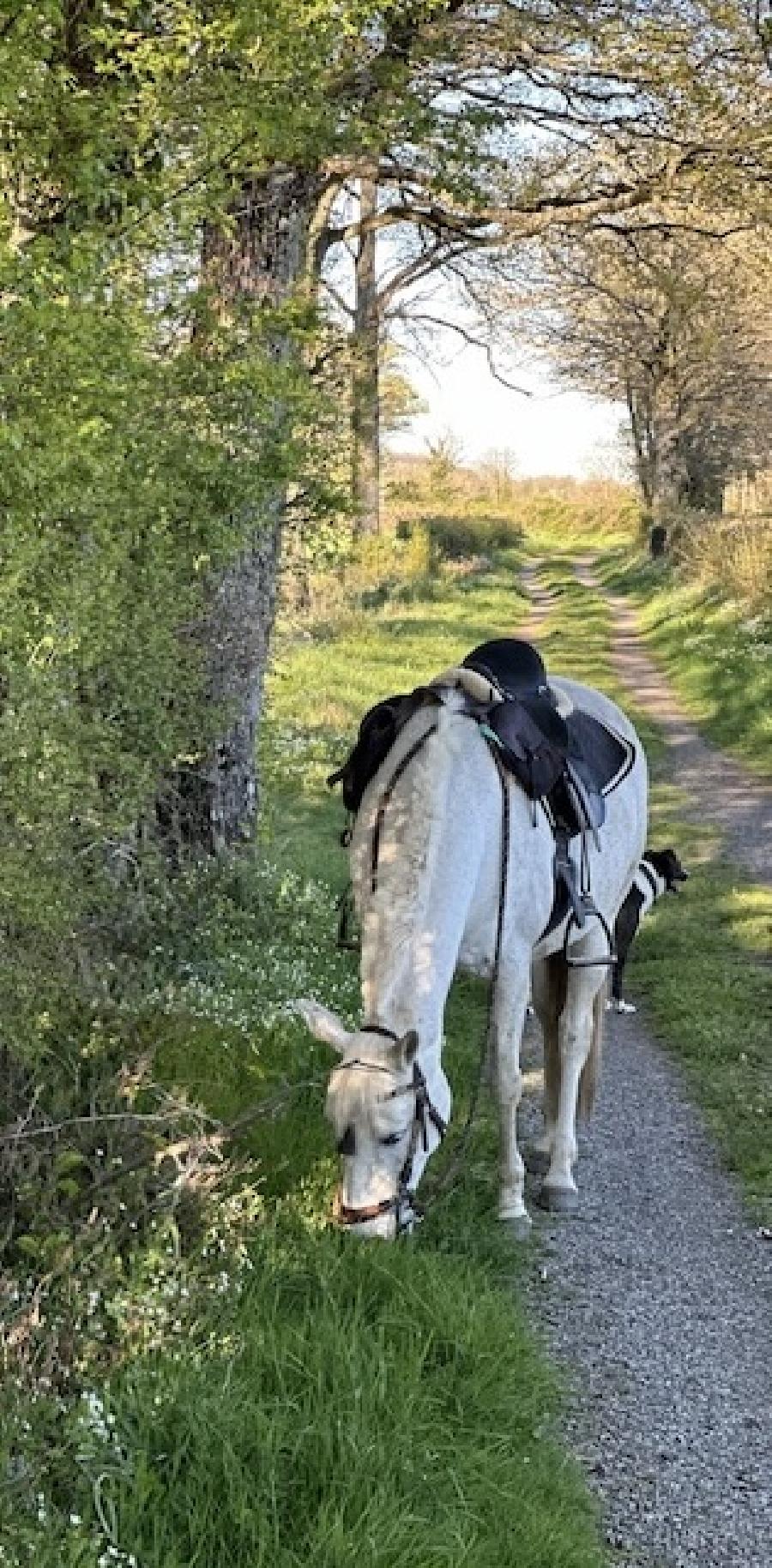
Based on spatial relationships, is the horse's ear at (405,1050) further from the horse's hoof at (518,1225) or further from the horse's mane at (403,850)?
the horse's hoof at (518,1225)

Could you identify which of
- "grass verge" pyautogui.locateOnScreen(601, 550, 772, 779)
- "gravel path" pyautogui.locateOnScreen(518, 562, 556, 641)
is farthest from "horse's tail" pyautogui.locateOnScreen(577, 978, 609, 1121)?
"gravel path" pyautogui.locateOnScreen(518, 562, 556, 641)

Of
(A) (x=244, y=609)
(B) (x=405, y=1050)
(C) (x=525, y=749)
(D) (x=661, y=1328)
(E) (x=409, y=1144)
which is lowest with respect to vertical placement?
(D) (x=661, y=1328)

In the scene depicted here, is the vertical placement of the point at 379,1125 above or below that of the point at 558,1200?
above

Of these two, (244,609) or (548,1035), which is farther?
(244,609)

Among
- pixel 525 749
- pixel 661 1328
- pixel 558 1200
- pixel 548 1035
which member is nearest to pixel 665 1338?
pixel 661 1328

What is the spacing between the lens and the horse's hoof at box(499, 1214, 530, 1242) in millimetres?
4812

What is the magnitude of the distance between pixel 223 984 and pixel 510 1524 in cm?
347

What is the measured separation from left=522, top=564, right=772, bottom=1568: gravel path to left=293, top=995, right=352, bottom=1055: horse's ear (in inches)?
46.5

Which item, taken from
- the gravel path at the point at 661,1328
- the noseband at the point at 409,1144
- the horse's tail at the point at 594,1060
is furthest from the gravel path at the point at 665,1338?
the noseband at the point at 409,1144

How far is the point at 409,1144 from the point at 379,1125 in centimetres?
15

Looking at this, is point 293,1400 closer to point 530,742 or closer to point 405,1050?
point 405,1050

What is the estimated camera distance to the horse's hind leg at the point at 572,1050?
5.20 metres

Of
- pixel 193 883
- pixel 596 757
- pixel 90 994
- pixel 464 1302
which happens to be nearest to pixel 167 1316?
pixel 464 1302

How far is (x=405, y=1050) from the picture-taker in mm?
3707
